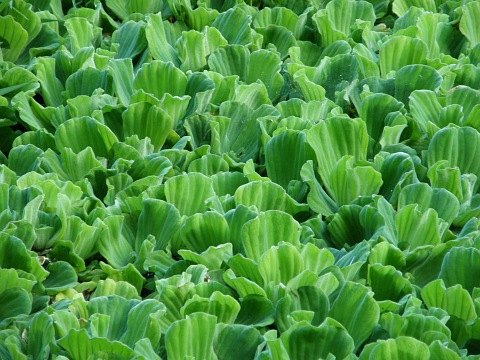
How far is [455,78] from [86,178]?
100 cm

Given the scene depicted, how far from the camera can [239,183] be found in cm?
171

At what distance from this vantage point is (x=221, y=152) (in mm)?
1885

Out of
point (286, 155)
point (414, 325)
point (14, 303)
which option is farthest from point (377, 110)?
point (14, 303)

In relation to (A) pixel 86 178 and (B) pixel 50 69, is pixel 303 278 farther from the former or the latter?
(B) pixel 50 69

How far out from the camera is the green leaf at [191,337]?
1.26m

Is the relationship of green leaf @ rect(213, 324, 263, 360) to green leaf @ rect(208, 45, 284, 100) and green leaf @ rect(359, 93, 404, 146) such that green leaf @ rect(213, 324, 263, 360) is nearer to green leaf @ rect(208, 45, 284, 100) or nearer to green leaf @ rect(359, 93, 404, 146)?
green leaf @ rect(359, 93, 404, 146)

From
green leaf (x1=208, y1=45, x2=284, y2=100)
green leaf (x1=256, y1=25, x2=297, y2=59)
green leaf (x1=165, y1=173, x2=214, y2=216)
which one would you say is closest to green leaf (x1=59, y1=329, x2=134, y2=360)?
green leaf (x1=165, y1=173, x2=214, y2=216)

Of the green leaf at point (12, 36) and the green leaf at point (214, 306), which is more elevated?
the green leaf at point (12, 36)

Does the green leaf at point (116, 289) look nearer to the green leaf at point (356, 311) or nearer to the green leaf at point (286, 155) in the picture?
the green leaf at point (356, 311)

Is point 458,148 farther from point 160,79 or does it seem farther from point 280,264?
point 160,79

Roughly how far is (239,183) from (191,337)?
510mm

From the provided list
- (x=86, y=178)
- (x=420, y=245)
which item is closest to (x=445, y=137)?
(x=420, y=245)

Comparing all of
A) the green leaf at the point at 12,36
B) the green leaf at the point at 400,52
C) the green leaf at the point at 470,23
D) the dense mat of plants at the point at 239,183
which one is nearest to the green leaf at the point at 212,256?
the dense mat of plants at the point at 239,183

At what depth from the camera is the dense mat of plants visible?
1317mm
